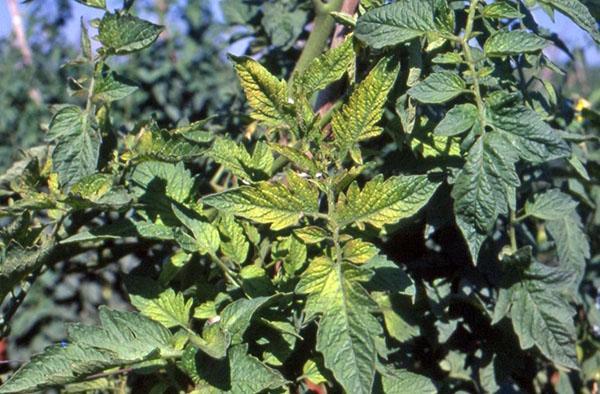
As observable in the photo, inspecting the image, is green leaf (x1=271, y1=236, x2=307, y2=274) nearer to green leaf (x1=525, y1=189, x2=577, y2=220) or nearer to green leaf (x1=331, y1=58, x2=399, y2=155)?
green leaf (x1=331, y1=58, x2=399, y2=155)

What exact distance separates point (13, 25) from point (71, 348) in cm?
658

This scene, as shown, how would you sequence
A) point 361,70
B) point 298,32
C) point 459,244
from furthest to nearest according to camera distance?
point 298,32 → point 459,244 → point 361,70

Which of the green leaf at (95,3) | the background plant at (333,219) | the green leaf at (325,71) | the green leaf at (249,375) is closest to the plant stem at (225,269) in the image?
the background plant at (333,219)

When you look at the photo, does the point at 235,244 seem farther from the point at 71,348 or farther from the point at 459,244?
the point at 459,244

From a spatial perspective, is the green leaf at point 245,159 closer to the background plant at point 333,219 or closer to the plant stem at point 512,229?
the background plant at point 333,219

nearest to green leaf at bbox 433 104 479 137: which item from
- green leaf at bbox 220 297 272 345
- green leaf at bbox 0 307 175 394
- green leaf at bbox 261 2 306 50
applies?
green leaf at bbox 220 297 272 345

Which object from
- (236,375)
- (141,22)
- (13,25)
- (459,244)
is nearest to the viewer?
(236,375)

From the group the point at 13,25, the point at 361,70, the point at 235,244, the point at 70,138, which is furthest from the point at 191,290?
the point at 13,25

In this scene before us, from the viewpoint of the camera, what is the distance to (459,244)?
51.0 inches

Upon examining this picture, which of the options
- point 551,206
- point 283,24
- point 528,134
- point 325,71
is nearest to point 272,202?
point 325,71

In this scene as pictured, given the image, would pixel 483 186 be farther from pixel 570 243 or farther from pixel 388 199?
pixel 570 243

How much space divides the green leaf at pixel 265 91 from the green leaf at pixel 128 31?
14 cm

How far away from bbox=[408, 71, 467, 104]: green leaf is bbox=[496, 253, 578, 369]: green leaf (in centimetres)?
33

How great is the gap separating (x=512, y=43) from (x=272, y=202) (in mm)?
307
